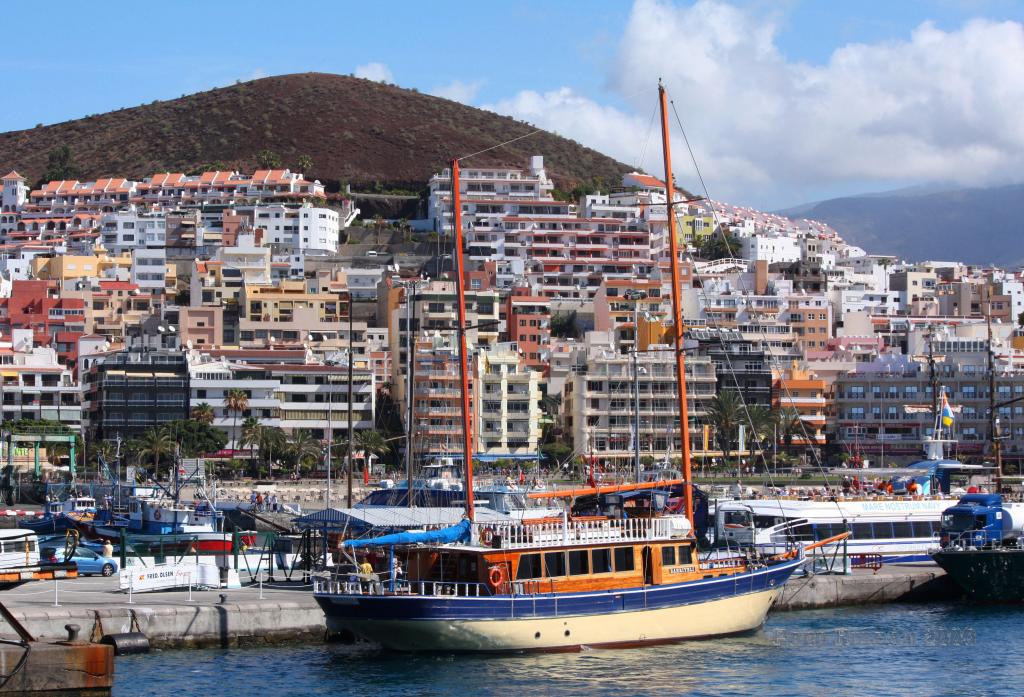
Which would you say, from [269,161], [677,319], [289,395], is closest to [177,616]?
[677,319]

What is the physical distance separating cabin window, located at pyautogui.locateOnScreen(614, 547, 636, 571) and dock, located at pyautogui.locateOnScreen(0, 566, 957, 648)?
6.68m

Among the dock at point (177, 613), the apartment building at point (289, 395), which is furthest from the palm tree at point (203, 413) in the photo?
the dock at point (177, 613)

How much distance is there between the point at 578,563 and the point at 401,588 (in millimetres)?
3924

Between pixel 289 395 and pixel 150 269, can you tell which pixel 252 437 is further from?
pixel 150 269

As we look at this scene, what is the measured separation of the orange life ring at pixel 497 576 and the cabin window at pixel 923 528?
20.1m

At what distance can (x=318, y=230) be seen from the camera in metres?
156

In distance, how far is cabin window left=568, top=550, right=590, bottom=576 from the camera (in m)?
35.9

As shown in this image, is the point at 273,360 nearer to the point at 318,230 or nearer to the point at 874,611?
the point at 318,230

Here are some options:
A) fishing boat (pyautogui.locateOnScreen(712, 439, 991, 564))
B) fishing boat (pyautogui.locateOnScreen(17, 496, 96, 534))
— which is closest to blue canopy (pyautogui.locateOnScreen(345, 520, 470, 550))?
fishing boat (pyautogui.locateOnScreen(712, 439, 991, 564))

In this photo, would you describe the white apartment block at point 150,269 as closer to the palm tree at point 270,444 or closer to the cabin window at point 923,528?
the palm tree at point 270,444

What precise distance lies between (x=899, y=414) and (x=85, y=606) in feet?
286

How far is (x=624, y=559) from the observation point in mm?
36375

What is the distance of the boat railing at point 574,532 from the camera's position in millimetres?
35844

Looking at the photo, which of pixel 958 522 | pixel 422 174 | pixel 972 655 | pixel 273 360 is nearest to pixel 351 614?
pixel 972 655
